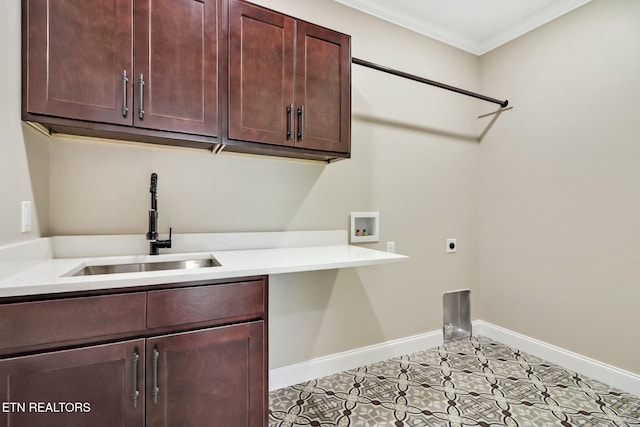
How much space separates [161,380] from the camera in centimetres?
123

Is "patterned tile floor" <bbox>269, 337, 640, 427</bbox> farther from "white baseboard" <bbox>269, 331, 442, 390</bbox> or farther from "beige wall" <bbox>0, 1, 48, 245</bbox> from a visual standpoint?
"beige wall" <bbox>0, 1, 48, 245</bbox>

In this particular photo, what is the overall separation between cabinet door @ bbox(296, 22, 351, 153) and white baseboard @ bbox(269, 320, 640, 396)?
1489mm

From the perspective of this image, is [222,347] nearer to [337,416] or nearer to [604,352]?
[337,416]

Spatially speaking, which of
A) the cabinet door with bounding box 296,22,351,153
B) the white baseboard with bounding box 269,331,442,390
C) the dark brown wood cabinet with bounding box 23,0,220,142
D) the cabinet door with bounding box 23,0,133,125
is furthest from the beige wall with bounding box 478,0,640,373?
the cabinet door with bounding box 23,0,133,125

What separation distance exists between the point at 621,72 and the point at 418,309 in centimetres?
220

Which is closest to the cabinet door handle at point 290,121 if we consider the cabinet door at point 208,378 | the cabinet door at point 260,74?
the cabinet door at point 260,74

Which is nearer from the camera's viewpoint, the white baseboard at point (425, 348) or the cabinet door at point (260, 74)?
the cabinet door at point (260, 74)

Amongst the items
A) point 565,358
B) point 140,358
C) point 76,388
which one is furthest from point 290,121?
point 565,358

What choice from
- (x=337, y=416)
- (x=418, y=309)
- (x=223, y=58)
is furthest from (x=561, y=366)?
(x=223, y=58)

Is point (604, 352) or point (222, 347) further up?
point (222, 347)

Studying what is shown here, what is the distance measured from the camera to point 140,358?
1.20 m

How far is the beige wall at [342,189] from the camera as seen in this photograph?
1649mm

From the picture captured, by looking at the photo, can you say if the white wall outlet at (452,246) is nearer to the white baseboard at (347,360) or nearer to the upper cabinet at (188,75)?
the white baseboard at (347,360)

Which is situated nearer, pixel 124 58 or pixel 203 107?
pixel 124 58
